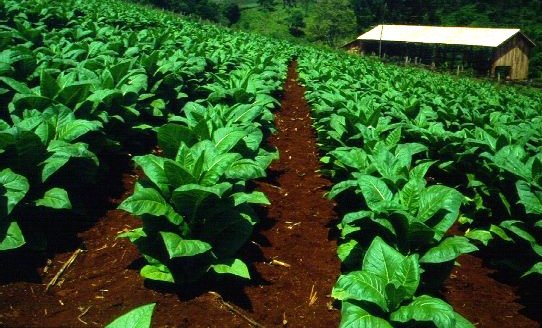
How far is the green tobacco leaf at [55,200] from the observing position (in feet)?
10.2

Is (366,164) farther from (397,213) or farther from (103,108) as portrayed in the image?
(103,108)

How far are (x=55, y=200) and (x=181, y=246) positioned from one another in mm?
1234

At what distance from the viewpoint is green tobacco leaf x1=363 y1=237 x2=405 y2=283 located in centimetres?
267

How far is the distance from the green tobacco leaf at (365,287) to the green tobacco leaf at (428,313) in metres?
0.10

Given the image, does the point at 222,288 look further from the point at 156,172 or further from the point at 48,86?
the point at 48,86

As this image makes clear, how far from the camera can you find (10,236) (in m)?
2.85

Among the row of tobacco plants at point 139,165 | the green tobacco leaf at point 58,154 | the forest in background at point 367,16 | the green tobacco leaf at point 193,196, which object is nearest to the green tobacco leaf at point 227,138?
the row of tobacco plants at point 139,165

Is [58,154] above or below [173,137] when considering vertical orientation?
below

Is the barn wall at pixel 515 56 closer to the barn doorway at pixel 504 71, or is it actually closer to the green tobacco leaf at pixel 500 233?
the barn doorway at pixel 504 71

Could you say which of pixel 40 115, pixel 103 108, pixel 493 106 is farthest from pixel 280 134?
pixel 493 106

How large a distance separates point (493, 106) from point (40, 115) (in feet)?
36.9

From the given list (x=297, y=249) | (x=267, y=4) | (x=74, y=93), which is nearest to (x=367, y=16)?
(x=267, y=4)

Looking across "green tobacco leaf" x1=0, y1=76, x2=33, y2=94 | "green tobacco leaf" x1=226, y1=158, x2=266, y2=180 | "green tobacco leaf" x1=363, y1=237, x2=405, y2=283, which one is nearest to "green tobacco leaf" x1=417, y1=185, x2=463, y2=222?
"green tobacco leaf" x1=363, y1=237, x2=405, y2=283

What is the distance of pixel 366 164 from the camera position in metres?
4.12
